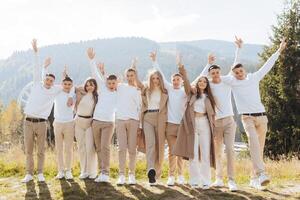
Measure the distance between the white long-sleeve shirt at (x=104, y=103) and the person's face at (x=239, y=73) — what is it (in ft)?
7.98

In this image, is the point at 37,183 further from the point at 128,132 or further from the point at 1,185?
the point at 128,132

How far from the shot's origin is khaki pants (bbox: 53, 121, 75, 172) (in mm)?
9227

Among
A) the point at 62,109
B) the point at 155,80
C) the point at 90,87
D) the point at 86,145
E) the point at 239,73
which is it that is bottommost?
the point at 86,145

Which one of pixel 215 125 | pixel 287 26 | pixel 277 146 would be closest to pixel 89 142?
pixel 215 125

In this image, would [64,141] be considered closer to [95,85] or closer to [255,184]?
[95,85]

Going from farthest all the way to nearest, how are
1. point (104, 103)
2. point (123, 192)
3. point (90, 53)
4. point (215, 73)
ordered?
point (90, 53)
point (104, 103)
point (215, 73)
point (123, 192)

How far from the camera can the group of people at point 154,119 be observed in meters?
8.39

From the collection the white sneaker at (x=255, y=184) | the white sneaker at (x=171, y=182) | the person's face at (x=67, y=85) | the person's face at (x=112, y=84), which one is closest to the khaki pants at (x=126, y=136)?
the person's face at (x=112, y=84)

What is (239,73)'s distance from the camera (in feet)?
28.5

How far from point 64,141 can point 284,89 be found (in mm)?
12170

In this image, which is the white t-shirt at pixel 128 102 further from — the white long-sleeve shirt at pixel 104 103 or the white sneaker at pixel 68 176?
the white sneaker at pixel 68 176

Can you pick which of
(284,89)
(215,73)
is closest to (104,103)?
(215,73)

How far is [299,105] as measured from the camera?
1875 centimetres

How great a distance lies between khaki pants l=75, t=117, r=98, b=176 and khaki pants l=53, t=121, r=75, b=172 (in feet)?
0.50
